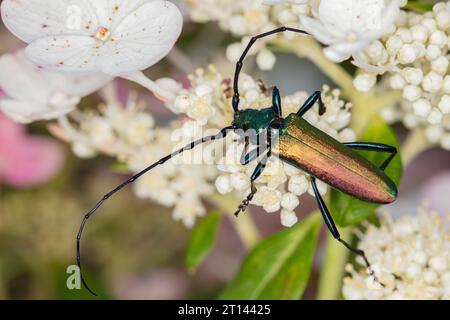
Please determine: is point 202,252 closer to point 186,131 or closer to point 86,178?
point 186,131

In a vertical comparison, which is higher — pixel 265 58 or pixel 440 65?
pixel 265 58

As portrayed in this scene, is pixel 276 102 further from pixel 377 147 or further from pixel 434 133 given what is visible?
pixel 434 133

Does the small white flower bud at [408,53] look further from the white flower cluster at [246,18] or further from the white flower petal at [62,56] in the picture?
the white flower petal at [62,56]

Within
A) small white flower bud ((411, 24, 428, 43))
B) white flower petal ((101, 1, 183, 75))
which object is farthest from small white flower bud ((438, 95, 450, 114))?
white flower petal ((101, 1, 183, 75))

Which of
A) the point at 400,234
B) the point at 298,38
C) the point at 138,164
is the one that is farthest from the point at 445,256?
the point at 138,164

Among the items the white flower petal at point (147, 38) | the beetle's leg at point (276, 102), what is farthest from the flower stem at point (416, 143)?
the white flower petal at point (147, 38)

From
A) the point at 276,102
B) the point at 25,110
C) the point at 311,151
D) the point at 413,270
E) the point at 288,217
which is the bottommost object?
the point at 413,270

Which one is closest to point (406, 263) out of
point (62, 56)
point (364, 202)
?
point (364, 202)
